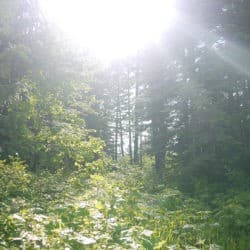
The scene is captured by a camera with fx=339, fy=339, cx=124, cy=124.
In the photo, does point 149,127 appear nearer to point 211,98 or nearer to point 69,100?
point 211,98

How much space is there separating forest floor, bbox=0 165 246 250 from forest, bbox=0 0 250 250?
0.03 meters

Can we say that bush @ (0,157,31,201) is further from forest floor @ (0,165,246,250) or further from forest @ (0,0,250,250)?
forest floor @ (0,165,246,250)

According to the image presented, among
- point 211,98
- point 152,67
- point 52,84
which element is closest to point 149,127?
point 152,67

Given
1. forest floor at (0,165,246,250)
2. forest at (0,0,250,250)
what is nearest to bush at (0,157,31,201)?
forest at (0,0,250,250)

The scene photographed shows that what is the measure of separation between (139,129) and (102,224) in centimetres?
1258

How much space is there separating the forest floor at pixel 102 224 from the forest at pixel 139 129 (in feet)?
0.08

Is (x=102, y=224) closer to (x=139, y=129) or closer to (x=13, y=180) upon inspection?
(x=13, y=180)

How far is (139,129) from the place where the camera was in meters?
17.5

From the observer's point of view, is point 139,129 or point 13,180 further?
point 139,129

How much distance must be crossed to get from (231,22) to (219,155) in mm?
5297

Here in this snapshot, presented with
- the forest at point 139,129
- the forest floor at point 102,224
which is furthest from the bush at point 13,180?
the forest floor at point 102,224

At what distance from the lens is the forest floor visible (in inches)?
162

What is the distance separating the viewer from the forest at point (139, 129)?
17.1 ft

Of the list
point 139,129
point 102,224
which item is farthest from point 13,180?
point 139,129
